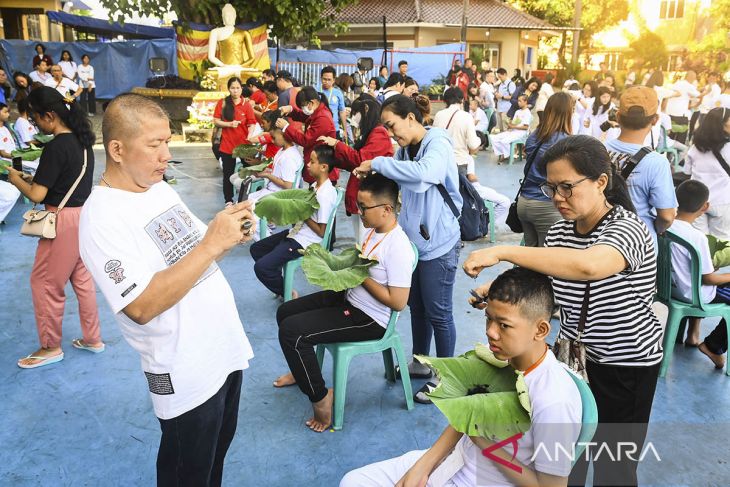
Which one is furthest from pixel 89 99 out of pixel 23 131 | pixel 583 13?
pixel 583 13

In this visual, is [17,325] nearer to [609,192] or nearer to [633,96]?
[609,192]

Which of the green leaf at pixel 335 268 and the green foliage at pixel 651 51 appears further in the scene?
the green foliage at pixel 651 51

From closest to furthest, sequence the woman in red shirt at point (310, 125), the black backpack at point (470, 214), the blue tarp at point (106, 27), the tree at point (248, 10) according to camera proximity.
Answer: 1. the black backpack at point (470, 214)
2. the woman in red shirt at point (310, 125)
3. the tree at point (248, 10)
4. the blue tarp at point (106, 27)

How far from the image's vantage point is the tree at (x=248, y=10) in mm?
14562

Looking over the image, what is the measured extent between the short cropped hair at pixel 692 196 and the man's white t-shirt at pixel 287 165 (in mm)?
3269

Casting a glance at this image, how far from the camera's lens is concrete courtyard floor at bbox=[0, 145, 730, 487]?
2750 millimetres

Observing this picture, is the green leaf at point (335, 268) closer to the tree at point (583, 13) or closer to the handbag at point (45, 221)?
the handbag at point (45, 221)

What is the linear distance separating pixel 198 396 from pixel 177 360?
0.48 feet

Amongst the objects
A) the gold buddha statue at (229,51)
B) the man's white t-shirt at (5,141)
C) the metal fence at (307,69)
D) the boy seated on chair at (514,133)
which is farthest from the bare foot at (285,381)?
the metal fence at (307,69)

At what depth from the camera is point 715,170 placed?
473cm

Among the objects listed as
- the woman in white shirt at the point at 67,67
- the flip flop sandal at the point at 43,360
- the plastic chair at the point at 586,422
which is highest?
the woman in white shirt at the point at 67,67

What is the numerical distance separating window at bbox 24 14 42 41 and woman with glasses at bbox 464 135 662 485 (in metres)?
22.4

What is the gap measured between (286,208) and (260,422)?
1.53 m

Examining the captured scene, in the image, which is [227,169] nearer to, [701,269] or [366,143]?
[366,143]
